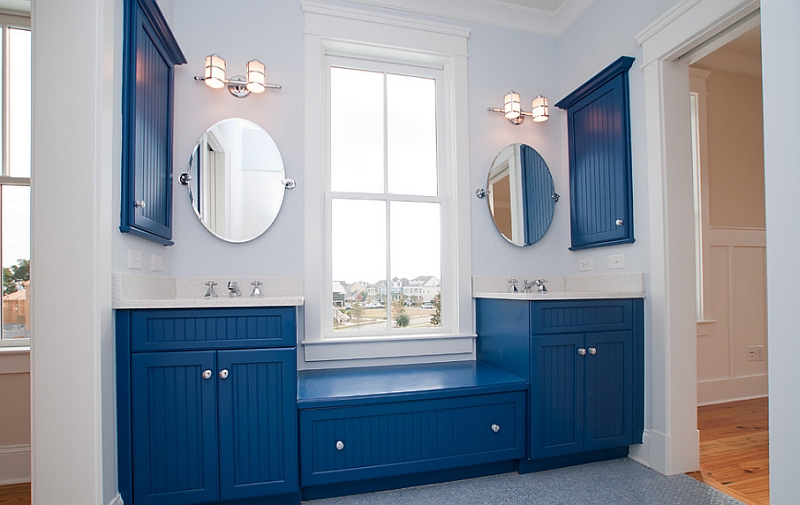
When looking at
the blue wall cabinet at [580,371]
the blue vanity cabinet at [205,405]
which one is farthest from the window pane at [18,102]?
the blue wall cabinet at [580,371]

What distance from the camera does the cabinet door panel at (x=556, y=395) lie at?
7.26 ft

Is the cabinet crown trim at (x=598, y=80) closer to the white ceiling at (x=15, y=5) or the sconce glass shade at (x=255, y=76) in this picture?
the sconce glass shade at (x=255, y=76)

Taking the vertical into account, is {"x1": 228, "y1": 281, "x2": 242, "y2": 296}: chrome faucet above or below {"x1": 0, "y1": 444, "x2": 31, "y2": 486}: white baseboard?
above

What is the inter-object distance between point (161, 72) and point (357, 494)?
7.80 ft

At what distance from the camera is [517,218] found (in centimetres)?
296

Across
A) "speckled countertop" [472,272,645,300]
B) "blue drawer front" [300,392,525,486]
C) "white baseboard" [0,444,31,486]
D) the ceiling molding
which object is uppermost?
the ceiling molding

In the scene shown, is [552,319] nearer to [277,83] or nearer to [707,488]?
[707,488]

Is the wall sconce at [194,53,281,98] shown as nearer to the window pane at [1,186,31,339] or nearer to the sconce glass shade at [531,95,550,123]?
the window pane at [1,186,31,339]

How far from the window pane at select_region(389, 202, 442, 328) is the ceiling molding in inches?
50.9

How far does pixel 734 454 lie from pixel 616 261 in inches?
49.4

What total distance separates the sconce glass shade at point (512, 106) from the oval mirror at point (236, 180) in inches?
61.0

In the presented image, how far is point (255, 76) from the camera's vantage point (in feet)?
8.04

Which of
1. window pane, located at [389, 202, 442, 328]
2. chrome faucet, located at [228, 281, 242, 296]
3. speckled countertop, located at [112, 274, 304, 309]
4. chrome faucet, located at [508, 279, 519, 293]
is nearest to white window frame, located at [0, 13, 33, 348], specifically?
speckled countertop, located at [112, 274, 304, 309]

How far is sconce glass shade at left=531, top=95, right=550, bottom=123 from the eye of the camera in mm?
2912
